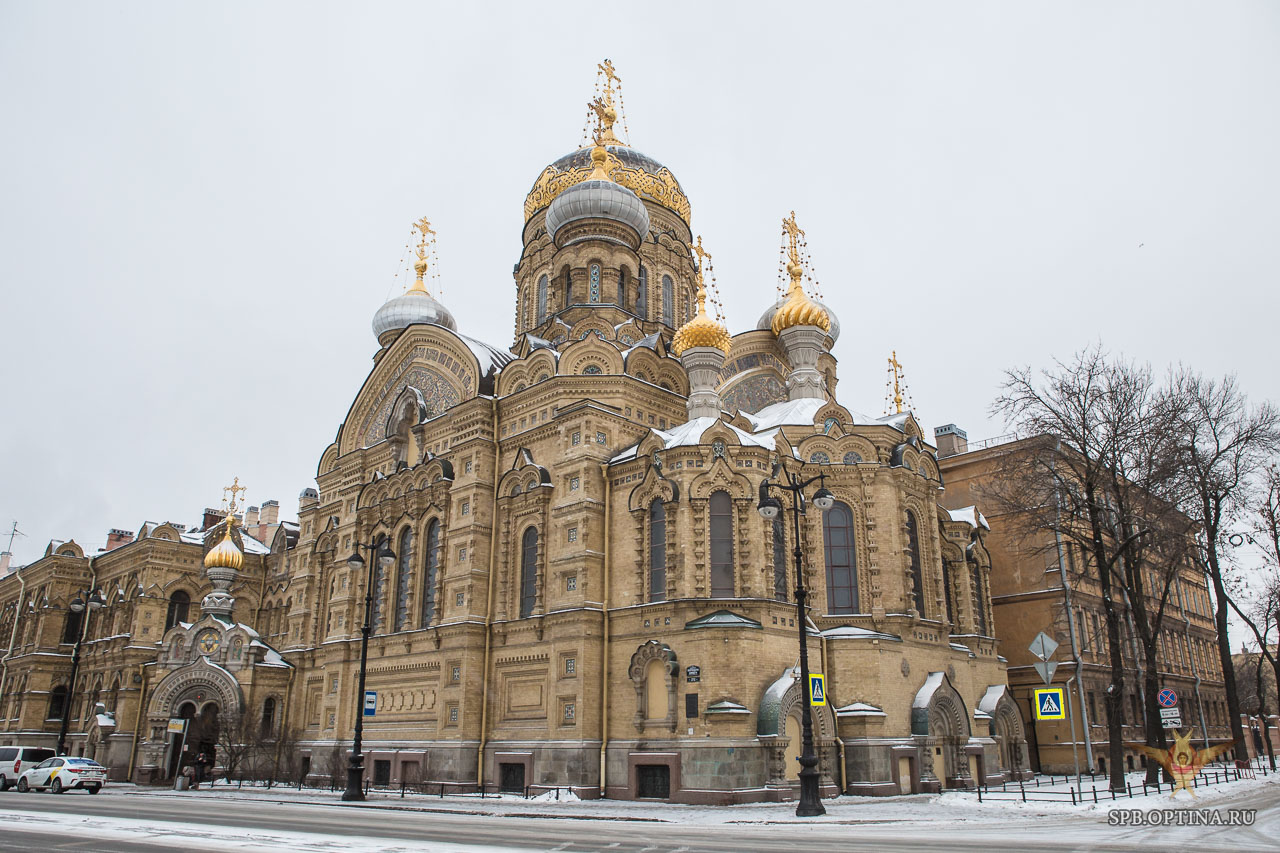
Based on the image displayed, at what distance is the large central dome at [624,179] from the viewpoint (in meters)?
34.7

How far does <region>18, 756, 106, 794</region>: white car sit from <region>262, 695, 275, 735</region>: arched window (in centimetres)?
696

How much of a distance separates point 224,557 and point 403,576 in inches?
513

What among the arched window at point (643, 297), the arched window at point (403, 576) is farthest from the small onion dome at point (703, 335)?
the arched window at point (403, 576)

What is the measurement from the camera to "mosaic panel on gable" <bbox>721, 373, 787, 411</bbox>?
32.0 metres

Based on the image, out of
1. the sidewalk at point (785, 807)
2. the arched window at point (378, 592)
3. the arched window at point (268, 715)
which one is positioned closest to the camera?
the sidewalk at point (785, 807)

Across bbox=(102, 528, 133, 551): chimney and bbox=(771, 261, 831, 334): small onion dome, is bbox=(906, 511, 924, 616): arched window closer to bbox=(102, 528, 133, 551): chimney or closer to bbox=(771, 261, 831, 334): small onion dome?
bbox=(771, 261, 831, 334): small onion dome

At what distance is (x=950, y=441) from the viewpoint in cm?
3666

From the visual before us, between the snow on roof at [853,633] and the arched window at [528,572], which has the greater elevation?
the arched window at [528,572]

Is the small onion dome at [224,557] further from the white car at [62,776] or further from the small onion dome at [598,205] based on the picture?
the small onion dome at [598,205]

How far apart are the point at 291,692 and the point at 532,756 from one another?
13755 mm

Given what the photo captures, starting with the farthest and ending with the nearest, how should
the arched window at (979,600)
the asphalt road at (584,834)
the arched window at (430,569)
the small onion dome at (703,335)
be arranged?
1. the arched window at (979,600)
2. the arched window at (430,569)
3. the small onion dome at (703,335)
4. the asphalt road at (584,834)

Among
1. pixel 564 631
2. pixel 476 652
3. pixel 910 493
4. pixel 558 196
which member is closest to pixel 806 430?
pixel 910 493

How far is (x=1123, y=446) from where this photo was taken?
21.9m

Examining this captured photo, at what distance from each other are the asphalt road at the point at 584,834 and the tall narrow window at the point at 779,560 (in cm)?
719
